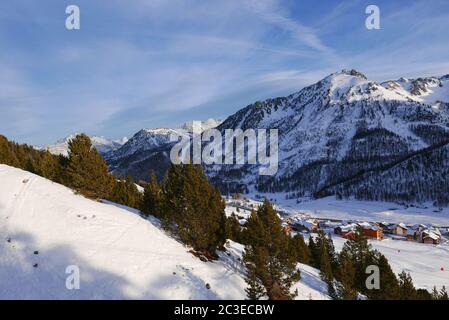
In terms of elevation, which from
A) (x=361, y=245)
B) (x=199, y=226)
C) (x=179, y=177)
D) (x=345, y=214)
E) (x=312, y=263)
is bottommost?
(x=345, y=214)

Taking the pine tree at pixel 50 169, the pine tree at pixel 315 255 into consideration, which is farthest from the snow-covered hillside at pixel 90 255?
the pine tree at pixel 315 255

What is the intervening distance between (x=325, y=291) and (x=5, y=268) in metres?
25.3

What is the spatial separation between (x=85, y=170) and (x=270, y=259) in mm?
18805

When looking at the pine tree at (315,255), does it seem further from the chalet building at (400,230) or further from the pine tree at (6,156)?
the chalet building at (400,230)

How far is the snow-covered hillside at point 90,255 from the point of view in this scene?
21.9m

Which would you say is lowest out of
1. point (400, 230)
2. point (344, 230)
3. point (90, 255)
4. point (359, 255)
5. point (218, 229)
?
point (400, 230)

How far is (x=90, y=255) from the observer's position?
79.7ft

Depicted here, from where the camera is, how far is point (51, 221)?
1076 inches

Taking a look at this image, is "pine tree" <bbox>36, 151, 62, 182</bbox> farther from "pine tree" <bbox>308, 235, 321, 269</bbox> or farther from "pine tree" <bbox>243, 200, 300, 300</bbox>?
"pine tree" <bbox>308, 235, 321, 269</bbox>

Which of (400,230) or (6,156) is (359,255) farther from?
(400,230)

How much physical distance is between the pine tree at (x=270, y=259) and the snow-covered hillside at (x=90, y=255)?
187 centimetres

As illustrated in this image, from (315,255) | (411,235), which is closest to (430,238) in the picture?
(411,235)

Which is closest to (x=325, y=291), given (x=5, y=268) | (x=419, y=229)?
(x=5, y=268)

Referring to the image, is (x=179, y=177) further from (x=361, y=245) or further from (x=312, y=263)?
(x=312, y=263)
